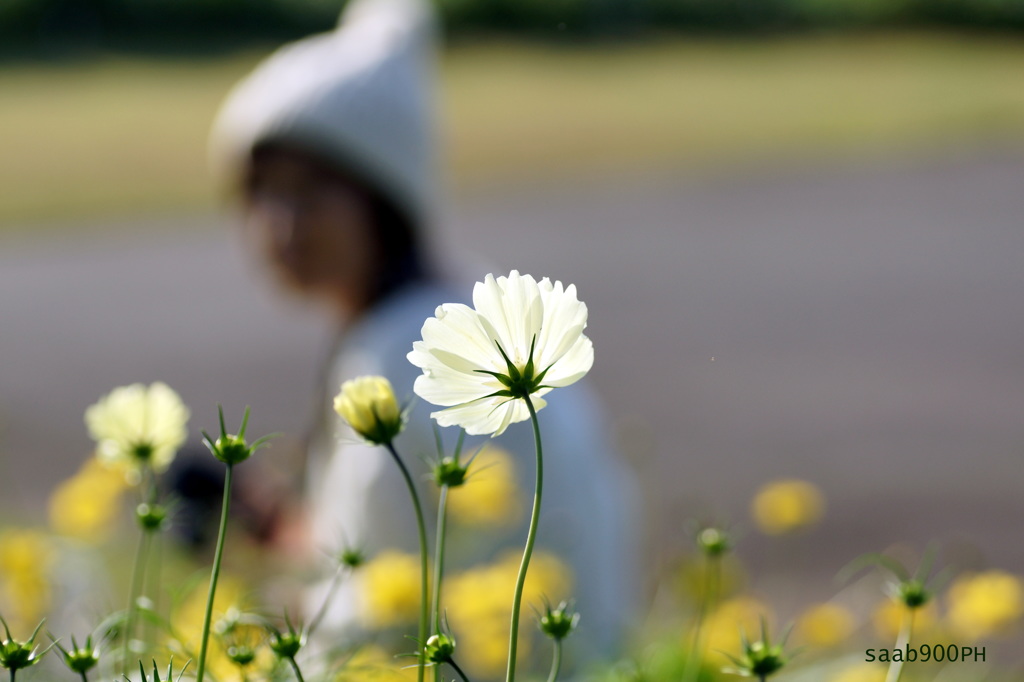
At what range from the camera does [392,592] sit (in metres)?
0.90

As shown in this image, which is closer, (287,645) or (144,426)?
(287,645)

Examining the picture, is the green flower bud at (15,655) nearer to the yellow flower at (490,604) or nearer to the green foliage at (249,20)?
the yellow flower at (490,604)

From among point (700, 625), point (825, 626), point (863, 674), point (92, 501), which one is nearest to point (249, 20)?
point (92, 501)

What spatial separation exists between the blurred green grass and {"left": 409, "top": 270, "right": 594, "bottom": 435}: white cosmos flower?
6618 millimetres

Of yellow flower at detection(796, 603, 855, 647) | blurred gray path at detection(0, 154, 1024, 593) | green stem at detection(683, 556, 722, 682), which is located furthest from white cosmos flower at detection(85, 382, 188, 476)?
blurred gray path at detection(0, 154, 1024, 593)

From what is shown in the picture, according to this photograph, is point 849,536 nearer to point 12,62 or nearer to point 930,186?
point 930,186

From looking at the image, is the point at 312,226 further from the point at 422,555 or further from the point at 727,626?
the point at 422,555

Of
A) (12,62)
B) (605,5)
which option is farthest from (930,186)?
(12,62)

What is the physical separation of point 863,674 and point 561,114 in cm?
1270

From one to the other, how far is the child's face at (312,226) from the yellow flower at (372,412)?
1409 mm

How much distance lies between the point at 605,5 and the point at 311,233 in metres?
10.7

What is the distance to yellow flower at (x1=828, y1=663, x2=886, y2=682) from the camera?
792 mm

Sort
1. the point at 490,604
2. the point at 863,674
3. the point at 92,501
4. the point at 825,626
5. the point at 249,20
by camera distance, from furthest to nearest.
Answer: the point at 249,20, the point at 92,501, the point at 825,626, the point at 490,604, the point at 863,674

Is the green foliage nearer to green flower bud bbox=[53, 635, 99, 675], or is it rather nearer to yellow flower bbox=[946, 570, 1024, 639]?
yellow flower bbox=[946, 570, 1024, 639]
